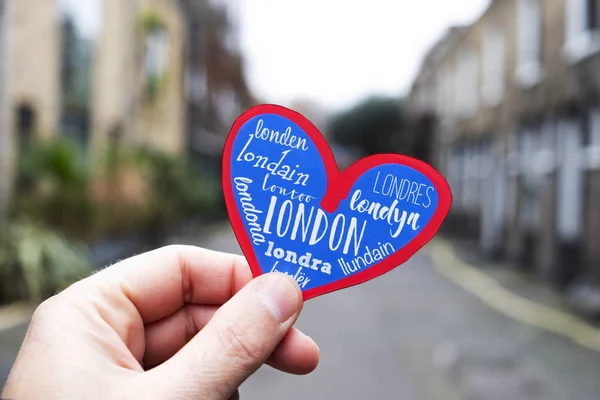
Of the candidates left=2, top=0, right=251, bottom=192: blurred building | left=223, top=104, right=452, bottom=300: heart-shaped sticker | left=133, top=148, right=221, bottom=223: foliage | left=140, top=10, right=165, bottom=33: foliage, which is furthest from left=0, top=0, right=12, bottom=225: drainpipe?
left=140, top=10, right=165, bottom=33: foliage

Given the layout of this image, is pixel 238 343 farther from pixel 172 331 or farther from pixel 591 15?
pixel 591 15

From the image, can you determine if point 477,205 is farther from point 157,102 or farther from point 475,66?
point 157,102

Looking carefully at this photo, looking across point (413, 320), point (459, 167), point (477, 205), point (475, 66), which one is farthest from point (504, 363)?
point (459, 167)

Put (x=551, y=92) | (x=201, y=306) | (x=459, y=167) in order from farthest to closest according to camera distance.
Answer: (x=459, y=167), (x=551, y=92), (x=201, y=306)

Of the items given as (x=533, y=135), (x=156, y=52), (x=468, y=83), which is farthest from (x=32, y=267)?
(x=468, y=83)

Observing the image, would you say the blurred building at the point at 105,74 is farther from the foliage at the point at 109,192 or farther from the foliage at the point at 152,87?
the foliage at the point at 109,192

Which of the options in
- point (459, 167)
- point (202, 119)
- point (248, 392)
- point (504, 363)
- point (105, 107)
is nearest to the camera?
point (248, 392)

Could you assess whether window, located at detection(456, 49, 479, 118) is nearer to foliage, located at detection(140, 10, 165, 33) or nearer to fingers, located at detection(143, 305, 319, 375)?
foliage, located at detection(140, 10, 165, 33)
